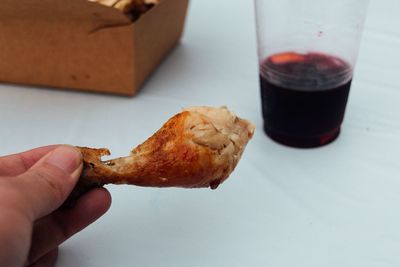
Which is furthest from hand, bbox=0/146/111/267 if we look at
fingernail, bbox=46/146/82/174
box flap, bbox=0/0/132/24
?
box flap, bbox=0/0/132/24

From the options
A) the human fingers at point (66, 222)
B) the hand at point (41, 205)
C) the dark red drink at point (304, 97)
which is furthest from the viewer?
the dark red drink at point (304, 97)

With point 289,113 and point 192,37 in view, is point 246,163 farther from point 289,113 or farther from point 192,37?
point 192,37

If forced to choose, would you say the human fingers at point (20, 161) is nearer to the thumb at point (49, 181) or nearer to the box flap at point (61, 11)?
the thumb at point (49, 181)

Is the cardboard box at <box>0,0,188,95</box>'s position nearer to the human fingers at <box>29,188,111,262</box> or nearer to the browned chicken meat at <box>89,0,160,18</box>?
the browned chicken meat at <box>89,0,160,18</box>

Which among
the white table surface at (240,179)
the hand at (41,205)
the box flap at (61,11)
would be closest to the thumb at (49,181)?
the hand at (41,205)

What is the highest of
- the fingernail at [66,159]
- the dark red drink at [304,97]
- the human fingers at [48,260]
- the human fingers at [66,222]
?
the fingernail at [66,159]

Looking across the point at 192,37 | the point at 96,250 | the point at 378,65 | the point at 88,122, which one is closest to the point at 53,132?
the point at 88,122
